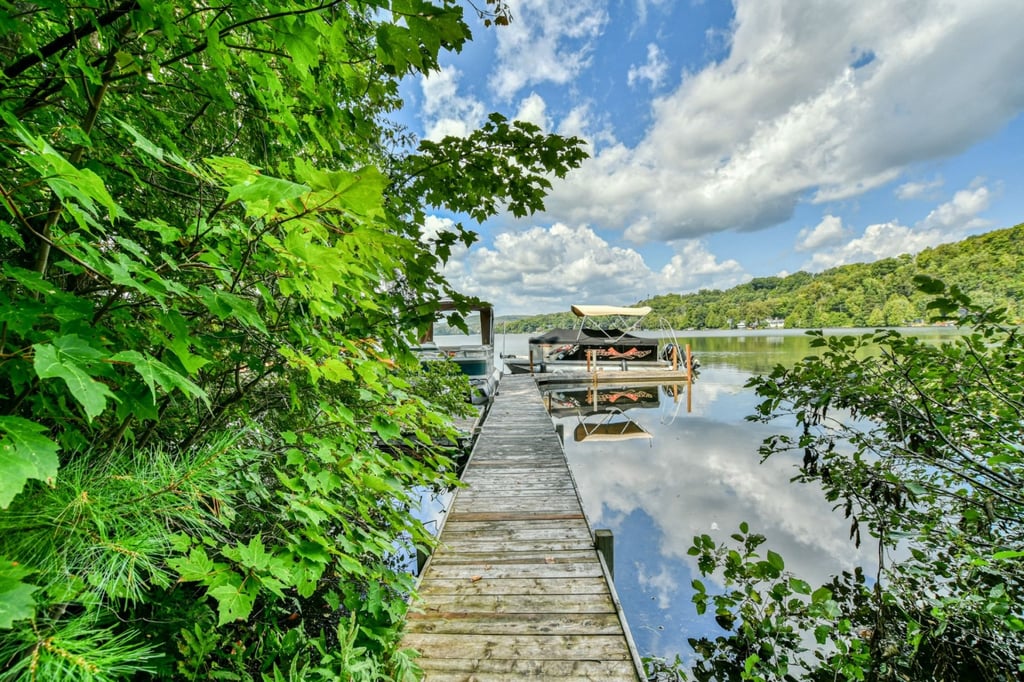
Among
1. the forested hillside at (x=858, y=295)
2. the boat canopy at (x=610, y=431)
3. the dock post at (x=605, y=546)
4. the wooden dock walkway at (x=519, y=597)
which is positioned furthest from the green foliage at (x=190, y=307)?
the boat canopy at (x=610, y=431)

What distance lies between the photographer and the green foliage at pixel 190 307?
29.7 inches

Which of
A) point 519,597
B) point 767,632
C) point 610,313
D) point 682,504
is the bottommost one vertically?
point 682,504

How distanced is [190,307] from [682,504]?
7585mm

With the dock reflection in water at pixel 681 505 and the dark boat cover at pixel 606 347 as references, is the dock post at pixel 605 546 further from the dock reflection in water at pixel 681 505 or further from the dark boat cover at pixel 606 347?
the dark boat cover at pixel 606 347

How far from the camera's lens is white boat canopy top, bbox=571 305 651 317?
62.3ft

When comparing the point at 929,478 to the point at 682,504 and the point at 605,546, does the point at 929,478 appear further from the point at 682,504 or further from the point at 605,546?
the point at 682,504

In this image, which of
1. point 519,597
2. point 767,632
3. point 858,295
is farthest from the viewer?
point 858,295

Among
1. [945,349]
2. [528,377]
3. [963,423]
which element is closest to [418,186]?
[945,349]

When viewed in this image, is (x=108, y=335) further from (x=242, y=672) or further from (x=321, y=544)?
(x=242, y=672)

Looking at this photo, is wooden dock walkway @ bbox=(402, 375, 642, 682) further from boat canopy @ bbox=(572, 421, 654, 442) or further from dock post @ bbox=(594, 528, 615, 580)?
boat canopy @ bbox=(572, 421, 654, 442)

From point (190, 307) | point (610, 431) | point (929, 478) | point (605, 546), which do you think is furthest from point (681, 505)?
point (190, 307)

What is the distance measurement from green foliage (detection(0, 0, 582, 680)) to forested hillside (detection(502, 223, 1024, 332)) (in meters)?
2.25

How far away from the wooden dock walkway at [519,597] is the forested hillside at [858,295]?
256 centimetres

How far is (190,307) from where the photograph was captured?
42.0 inches
